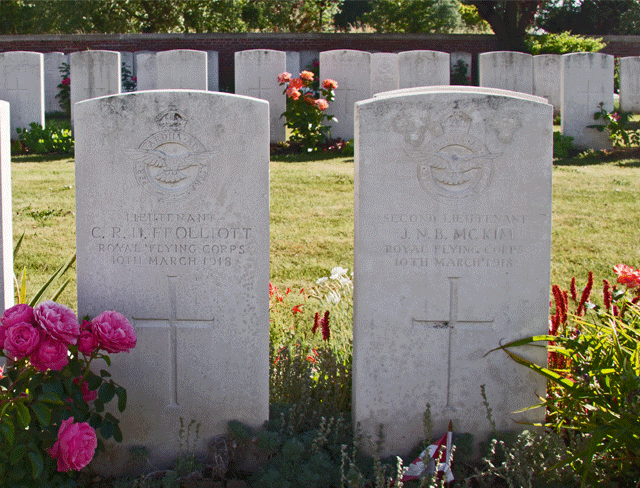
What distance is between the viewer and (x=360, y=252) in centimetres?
288

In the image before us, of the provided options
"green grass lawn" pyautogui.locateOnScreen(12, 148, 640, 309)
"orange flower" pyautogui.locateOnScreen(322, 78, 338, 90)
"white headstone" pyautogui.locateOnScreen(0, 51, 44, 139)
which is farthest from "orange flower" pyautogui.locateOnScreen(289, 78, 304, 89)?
"white headstone" pyautogui.locateOnScreen(0, 51, 44, 139)

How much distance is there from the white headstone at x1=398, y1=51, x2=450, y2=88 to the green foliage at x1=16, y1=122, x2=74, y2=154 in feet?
17.9

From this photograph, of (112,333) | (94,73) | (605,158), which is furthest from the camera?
(94,73)

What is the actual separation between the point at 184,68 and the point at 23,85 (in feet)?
9.62

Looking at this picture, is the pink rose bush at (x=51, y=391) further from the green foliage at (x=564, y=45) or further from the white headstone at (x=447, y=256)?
the green foliage at (x=564, y=45)

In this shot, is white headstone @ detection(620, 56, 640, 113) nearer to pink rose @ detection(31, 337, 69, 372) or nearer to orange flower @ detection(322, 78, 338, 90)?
orange flower @ detection(322, 78, 338, 90)

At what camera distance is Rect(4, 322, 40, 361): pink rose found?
2.35 meters

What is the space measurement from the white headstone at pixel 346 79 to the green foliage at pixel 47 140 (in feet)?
13.8

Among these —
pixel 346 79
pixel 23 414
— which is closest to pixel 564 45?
pixel 346 79

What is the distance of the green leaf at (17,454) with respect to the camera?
2.28m

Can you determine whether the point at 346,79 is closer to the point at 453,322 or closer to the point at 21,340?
the point at 453,322

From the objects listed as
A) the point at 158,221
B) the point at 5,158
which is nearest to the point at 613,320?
the point at 158,221

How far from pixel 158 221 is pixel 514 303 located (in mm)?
1603

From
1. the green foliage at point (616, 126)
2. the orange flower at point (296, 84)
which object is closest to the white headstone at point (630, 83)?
the green foliage at point (616, 126)
